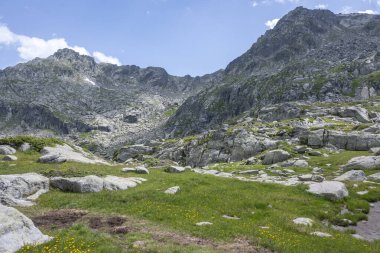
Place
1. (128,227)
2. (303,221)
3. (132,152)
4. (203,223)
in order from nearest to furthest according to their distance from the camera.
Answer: (128,227)
(203,223)
(303,221)
(132,152)

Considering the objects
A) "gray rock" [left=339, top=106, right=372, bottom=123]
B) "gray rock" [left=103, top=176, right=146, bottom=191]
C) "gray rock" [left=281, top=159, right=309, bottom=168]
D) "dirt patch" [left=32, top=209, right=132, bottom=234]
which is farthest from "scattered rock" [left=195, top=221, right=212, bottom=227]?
"gray rock" [left=339, top=106, right=372, bottom=123]

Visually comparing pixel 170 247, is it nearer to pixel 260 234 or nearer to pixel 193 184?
pixel 260 234

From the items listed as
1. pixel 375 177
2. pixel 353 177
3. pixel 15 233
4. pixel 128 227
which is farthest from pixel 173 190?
pixel 375 177

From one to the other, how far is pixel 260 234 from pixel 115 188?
57.1 ft

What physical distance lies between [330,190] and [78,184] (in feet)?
82.0

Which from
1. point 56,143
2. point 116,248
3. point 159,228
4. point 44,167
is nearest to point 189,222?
point 159,228

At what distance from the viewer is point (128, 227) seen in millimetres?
21922

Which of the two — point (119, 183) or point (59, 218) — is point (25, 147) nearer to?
point (119, 183)

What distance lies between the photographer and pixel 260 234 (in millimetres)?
21469

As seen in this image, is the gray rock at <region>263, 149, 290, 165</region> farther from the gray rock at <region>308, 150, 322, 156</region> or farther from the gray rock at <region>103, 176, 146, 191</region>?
the gray rock at <region>103, 176, 146, 191</region>

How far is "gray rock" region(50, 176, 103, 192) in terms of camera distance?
32.6m

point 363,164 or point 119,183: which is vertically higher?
point 363,164

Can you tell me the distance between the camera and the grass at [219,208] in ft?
66.7

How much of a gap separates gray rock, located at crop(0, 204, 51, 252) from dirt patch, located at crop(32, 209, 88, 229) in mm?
3503
